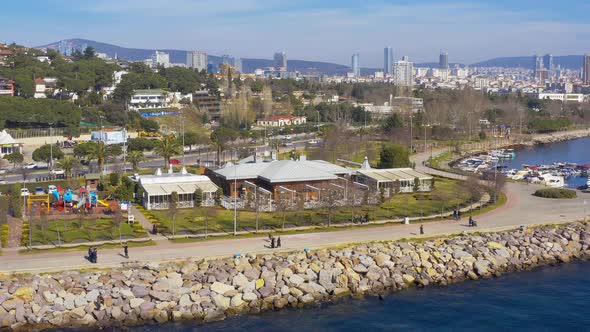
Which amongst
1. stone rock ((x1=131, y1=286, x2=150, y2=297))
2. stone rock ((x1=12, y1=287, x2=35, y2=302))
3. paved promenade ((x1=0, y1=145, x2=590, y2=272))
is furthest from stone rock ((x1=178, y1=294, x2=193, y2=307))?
stone rock ((x1=12, y1=287, x2=35, y2=302))

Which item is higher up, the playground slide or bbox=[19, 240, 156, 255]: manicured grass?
the playground slide

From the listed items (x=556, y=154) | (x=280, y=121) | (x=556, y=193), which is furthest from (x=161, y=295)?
(x=280, y=121)

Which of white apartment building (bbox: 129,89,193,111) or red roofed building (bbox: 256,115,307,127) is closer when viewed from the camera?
white apartment building (bbox: 129,89,193,111)

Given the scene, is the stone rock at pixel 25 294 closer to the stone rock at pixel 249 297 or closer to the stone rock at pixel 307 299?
the stone rock at pixel 249 297

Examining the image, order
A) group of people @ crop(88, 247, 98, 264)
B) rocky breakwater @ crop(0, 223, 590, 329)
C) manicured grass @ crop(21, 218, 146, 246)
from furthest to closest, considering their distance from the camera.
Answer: manicured grass @ crop(21, 218, 146, 246) < group of people @ crop(88, 247, 98, 264) < rocky breakwater @ crop(0, 223, 590, 329)

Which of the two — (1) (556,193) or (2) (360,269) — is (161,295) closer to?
(2) (360,269)

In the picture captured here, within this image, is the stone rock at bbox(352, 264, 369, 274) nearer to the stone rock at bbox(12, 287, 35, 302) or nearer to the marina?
the stone rock at bbox(12, 287, 35, 302)
